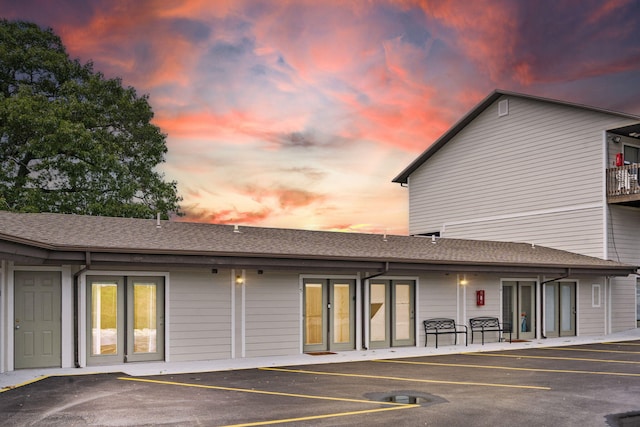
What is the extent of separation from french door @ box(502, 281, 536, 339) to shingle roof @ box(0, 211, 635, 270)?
41.5 inches

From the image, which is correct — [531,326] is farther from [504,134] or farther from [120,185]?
[120,185]

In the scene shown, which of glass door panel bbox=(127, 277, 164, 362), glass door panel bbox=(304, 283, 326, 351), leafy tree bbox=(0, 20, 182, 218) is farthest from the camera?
leafy tree bbox=(0, 20, 182, 218)

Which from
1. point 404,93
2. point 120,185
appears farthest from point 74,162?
point 404,93

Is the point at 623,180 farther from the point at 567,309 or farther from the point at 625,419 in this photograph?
the point at 625,419

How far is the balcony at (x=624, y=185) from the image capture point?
75.2 feet

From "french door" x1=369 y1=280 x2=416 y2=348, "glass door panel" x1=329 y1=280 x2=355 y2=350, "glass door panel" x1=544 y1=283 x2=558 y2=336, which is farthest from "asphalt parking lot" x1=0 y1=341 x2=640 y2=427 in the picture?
"glass door panel" x1=544 y1=283 x2=558 y2=336

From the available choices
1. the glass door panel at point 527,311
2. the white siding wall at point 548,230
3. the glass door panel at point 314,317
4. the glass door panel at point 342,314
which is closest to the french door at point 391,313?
the glass door panel at point 342,314

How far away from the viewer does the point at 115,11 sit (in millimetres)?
22688

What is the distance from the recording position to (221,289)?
1588 centimetres

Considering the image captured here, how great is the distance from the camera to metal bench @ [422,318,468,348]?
19.1 m

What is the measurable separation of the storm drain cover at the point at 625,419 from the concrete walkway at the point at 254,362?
24.0ft

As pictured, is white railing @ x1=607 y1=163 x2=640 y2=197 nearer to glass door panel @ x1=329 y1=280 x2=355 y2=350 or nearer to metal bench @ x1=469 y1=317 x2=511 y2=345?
metal bench @ x1=469 y1=317 x2=511 y2=345

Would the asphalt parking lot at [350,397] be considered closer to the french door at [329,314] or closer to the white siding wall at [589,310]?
the french door at [329,314]

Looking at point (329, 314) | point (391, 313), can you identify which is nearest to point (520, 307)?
point (391, 313)
